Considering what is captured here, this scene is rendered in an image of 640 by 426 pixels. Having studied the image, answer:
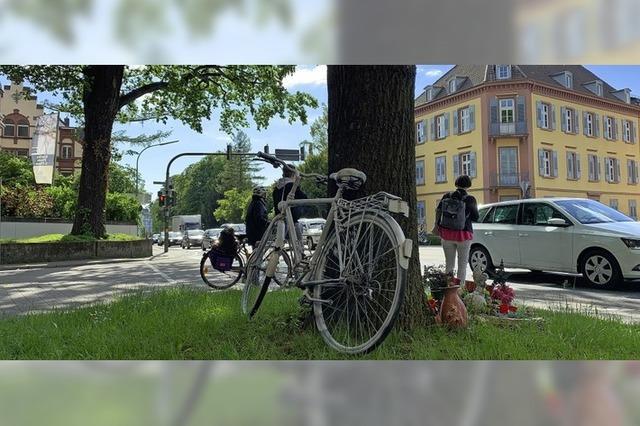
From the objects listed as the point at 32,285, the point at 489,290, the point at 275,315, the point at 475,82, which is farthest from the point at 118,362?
the point at 32,285

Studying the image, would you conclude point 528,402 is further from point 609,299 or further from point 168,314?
point 609,299

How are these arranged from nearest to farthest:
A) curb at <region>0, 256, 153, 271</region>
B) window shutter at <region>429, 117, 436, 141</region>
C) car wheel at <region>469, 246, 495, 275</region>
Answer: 1. window shutter at <region>429, 117, 436, 141</region>
2. car wheel at <region>469, 246, 495, 275</region>
3. curb at <region>0, 256, 153, 271</region>

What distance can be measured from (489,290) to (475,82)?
6.06 feet

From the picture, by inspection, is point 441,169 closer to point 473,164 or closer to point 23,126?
point 473,164

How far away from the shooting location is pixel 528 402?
2588mm

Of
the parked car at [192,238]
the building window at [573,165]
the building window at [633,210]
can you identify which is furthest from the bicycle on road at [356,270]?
Answer: the parked car at [192,238]

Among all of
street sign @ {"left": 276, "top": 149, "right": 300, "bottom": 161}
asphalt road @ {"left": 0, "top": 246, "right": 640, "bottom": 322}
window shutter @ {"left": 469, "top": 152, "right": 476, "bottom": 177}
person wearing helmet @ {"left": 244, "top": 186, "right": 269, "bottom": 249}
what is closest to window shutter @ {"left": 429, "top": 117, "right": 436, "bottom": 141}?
window shutter @ {"left": 469, "top": 152, "right": 476, "bottom": 177}

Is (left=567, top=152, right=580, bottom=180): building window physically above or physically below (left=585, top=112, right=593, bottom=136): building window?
below

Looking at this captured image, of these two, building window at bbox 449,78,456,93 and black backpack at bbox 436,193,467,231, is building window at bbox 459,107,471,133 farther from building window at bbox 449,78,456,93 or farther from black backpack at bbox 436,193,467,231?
building window at bbox 449,78,456,93

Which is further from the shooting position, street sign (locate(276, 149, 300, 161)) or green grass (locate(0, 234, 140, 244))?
green grass (locate(0, 234, 140, 244))

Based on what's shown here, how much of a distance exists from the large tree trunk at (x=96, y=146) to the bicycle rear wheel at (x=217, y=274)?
2480 millimetres

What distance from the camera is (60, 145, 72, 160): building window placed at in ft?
26.8

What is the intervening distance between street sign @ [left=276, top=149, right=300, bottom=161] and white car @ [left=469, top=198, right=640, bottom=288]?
11.7ft

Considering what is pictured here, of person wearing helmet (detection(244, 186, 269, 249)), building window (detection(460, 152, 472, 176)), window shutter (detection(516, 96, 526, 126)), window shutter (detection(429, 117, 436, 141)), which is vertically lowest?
person wearing helmet (detection(244, 186, 269, 249))
